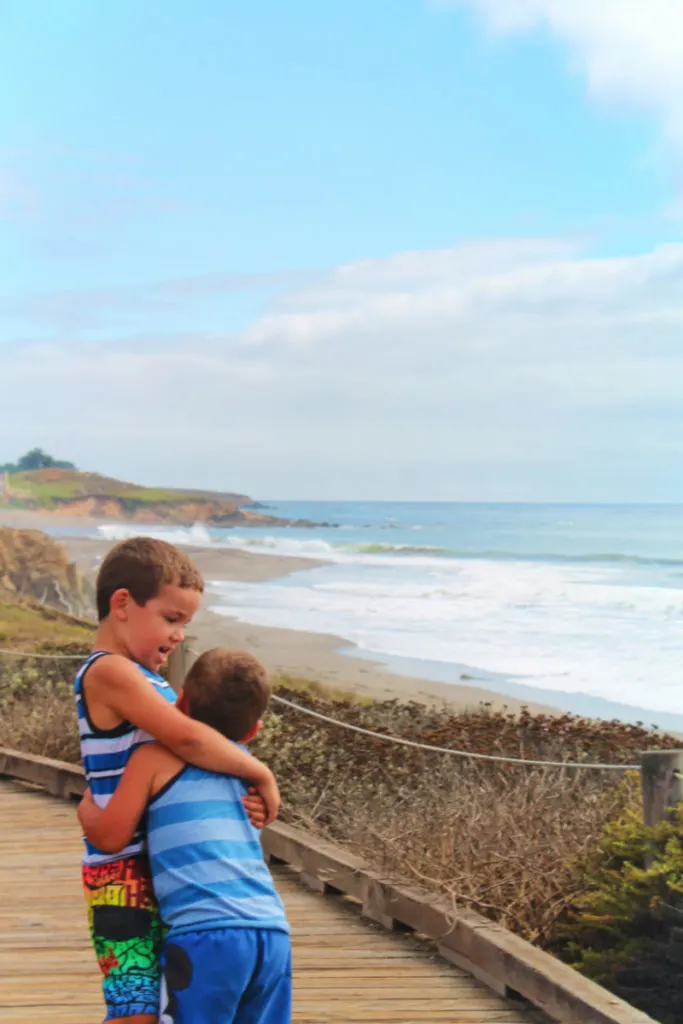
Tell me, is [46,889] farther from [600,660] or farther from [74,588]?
[600,660]

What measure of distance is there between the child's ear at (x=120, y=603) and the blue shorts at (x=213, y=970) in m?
0.58

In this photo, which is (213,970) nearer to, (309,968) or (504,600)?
(309,968)

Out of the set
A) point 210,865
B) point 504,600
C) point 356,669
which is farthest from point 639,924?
point 504,600

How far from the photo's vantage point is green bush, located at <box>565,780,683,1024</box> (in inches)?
139

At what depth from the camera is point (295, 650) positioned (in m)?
24.0

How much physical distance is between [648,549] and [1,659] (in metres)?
35.8

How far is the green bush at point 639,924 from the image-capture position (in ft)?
11.6

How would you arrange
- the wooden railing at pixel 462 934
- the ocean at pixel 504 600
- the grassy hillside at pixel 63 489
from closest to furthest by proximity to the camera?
the wooden railing at pixel 462 934
the ocean at pixel 504 600
the grassy hillside at pixel 63 489

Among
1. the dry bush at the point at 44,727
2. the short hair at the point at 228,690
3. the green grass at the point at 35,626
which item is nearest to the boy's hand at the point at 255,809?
the short hair at the point at 228,690

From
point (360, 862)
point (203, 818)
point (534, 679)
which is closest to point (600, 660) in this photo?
point (534, 679)

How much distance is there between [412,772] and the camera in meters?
7.46

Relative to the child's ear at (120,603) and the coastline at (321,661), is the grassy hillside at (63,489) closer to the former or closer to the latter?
the coastline at (321,661)

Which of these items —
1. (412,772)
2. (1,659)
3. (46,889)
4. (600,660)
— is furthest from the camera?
(600,660)

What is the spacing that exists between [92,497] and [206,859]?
107 ft
